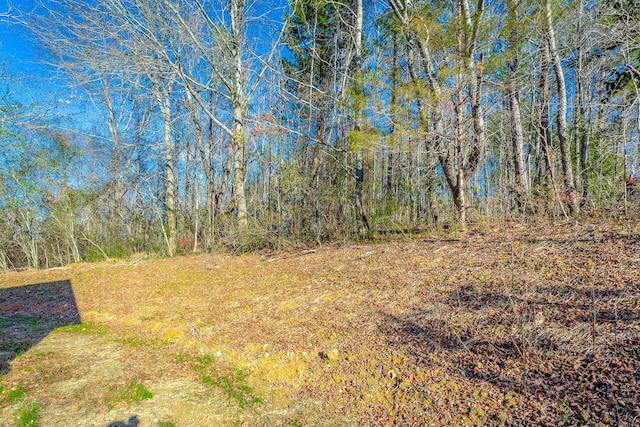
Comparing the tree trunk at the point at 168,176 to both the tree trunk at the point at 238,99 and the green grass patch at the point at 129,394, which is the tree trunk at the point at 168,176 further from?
the green grass patch at the point at 129,394

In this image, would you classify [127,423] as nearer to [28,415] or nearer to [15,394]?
[28,415]

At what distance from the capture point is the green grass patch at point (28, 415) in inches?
87.8

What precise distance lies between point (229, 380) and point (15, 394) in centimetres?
165

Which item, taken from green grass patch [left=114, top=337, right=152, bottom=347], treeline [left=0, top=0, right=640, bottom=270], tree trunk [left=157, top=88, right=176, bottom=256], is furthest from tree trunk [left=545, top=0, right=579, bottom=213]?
tree trunk [left=157, top=88, right=176, bottom=256]

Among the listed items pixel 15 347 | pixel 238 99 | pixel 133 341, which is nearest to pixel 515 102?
pixel 238 99

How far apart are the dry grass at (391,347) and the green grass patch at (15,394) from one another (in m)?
0.07

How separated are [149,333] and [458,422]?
3.52m

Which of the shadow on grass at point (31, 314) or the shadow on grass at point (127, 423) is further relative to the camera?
the shadow on grass at point (31, 314)

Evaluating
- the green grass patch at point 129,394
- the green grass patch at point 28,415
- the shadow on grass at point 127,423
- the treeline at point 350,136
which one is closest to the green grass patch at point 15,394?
the green grass patch at point 28,415

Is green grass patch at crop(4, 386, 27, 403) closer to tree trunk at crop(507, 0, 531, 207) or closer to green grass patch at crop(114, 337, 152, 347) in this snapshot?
green grass patch at crop(114, 337, 152, 347)

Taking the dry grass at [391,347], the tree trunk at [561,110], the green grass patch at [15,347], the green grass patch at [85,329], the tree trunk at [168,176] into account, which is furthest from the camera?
the tree trunk at [168,176]

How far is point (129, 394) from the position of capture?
255 centimetres

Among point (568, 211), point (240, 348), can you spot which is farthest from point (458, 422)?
point (568, 211)

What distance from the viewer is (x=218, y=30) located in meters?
7.95
